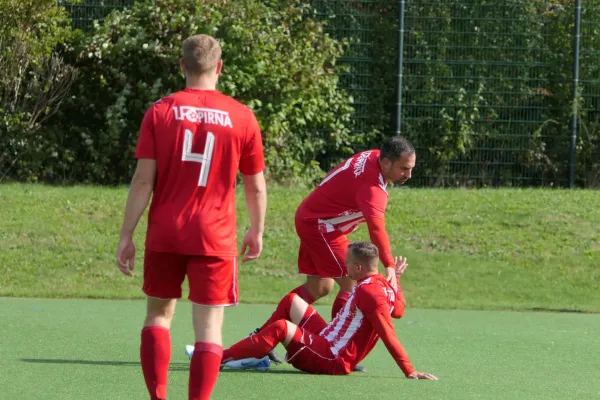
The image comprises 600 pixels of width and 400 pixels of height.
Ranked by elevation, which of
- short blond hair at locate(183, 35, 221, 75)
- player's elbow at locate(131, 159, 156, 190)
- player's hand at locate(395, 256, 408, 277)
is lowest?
player's hand at locate(395, 256, 408, 277)

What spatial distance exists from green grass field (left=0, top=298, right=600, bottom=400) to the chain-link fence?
6.33 meters

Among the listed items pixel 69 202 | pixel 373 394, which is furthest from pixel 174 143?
pixel 69 202

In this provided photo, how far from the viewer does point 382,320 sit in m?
6.65

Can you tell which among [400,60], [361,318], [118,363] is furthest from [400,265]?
[400,60]

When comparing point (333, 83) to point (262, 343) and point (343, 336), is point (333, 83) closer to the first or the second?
point (343, 336)

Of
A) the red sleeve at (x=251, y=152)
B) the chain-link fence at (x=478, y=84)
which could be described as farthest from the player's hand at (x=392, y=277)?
the chain-link fence at (x=478, y=84)

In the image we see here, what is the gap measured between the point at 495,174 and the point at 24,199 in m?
6.97

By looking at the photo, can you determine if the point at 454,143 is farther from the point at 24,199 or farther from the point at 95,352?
the point at 95,352

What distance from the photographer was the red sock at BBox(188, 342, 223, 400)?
515 cm

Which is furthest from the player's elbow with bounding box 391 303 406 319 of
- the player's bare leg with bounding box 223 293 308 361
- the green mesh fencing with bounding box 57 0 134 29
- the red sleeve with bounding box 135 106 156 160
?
the green mesh fencing with bounding box 57 0 134 29

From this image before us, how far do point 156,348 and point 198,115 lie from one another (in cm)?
114

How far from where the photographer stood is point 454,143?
54.1ft

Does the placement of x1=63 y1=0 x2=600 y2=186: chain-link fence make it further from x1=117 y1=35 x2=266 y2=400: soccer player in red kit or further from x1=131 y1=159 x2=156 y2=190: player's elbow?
x1=131 y1=159 x2=156 y2=190: player's elbow

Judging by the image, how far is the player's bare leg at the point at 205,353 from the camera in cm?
516
